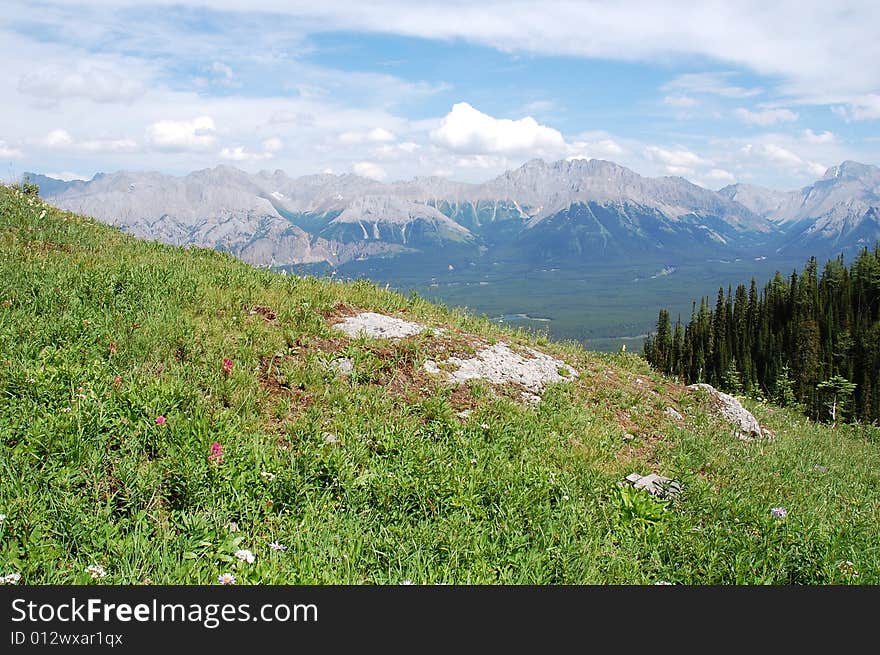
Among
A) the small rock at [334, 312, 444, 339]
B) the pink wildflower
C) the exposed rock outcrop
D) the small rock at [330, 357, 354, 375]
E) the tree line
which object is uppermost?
the small rock at [334, 312, 444, 339]

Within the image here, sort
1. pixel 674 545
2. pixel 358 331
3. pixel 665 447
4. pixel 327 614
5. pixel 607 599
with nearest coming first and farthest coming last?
pixel 327 614, pixel 607 599, pixel 674 545, pixel 665 447, pixel 358 331

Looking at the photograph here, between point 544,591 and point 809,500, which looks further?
point 809,500

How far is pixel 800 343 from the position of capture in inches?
4313

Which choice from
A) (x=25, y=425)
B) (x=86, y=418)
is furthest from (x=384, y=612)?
(x=25, y=425)

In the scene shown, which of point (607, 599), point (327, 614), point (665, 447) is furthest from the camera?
point (665, 447)

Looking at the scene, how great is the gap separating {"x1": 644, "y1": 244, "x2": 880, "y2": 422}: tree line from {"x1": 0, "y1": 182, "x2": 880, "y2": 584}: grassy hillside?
314 feet

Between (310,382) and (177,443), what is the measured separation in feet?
7.98

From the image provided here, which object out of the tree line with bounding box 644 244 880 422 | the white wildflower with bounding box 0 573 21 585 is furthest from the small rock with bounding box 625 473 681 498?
the tree line with bounding box 644 244 880 422

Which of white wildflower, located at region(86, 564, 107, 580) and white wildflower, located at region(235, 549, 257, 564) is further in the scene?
white wildflower, located at region(235, 549, 257, 564)

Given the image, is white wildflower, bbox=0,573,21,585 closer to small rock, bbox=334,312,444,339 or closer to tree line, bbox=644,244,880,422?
small rock, bbox=334,312,444,339

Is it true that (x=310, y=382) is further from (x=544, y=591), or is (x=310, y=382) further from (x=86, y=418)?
(x=544, y=591)

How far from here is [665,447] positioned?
9.45 meters

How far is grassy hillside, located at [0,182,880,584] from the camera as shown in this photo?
197 inches

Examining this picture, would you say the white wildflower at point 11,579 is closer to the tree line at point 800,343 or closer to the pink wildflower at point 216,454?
the pink wildflower at point 216,454
